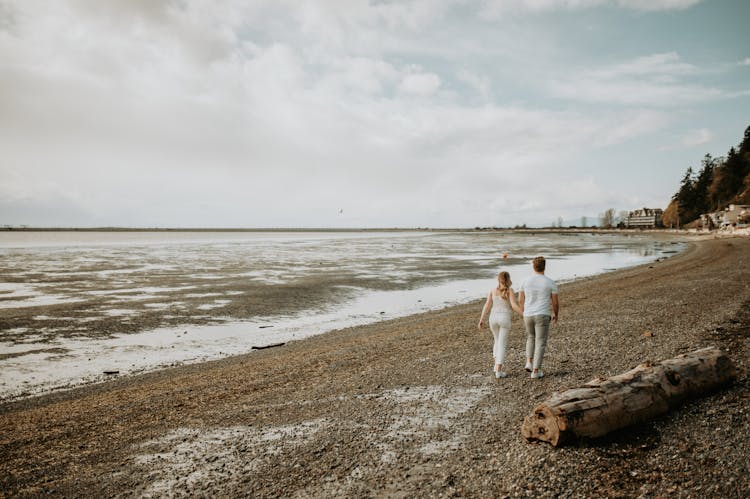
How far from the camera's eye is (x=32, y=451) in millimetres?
6355

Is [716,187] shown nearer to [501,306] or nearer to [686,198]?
[686,198]

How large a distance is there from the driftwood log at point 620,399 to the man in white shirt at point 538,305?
70.2 inches

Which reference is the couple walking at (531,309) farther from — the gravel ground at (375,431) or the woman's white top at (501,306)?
the gravel ground at (375,431)

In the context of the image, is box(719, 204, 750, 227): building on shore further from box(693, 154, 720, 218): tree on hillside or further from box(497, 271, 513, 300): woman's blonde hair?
box(497, 271, 513, 300): woman's blonde hair

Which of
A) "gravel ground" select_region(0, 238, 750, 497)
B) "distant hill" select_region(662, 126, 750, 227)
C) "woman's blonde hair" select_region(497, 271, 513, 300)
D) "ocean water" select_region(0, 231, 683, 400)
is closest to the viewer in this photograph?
"gravel ground" select_region(0, 238, 750, 497)

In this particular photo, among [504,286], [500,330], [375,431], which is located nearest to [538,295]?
[504,286]

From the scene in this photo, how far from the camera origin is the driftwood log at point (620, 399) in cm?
529

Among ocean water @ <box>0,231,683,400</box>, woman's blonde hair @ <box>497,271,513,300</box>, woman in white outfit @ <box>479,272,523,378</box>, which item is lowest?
ocean water @ <box>0,231,683,400</box>

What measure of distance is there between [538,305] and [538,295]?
188mm

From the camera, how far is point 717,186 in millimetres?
123688

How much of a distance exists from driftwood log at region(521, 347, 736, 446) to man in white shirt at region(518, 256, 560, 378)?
5.85 feet

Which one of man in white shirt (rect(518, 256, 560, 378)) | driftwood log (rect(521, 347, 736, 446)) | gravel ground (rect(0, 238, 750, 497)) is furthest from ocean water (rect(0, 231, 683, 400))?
driftwood log (rect(521, 347, 736, 446))

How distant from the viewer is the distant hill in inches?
4491

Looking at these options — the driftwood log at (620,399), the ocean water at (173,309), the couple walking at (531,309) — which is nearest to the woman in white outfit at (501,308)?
the couple walking at (531,309)
